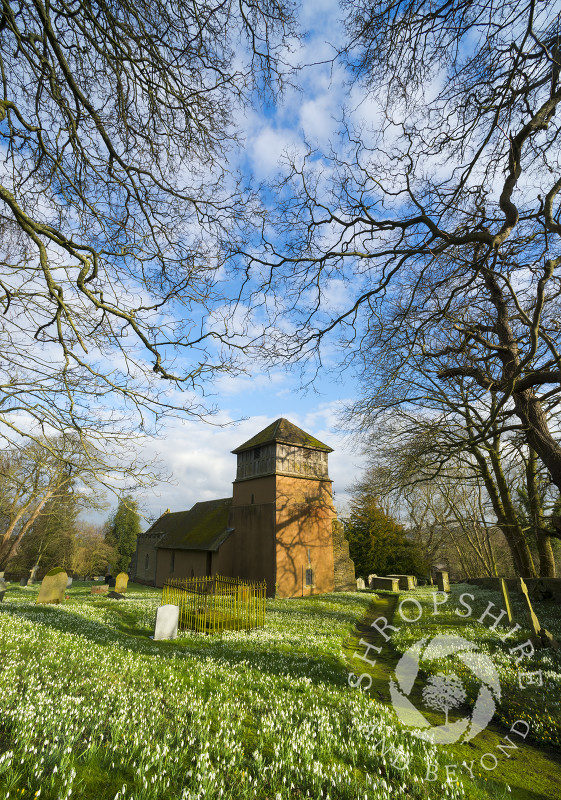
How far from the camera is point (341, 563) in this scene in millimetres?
28938

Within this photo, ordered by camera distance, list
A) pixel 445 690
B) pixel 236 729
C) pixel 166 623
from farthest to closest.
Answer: pixel 166 623 → pixel 445 690 → pixel 236 729

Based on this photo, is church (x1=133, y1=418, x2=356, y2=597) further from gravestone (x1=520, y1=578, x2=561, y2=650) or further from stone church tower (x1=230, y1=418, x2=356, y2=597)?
gravestone (x1=520, y1=578, x2=561, y2=650)

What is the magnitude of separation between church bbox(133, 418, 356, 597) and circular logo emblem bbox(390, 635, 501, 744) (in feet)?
52.1

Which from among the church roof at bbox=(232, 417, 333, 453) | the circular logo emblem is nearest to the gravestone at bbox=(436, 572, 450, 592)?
the church roof at bbox=(232, 417, 333, 453)

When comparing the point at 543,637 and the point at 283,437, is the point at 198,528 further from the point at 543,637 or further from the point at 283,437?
the point at 543,637

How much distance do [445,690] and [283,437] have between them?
20977 mm

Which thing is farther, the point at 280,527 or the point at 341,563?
the point at 341,563

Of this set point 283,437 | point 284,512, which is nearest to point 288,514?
point 284,512

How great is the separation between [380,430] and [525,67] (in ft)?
36.6

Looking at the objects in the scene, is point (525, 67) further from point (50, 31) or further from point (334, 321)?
point (50, 31)

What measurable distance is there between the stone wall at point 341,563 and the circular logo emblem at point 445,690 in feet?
61.9

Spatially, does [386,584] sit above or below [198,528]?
below

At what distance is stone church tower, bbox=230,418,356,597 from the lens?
84.4 ft

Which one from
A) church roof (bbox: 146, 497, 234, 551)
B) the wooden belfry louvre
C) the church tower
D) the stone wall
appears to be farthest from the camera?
church roof (bbox: 146, 497, 234, 551)
